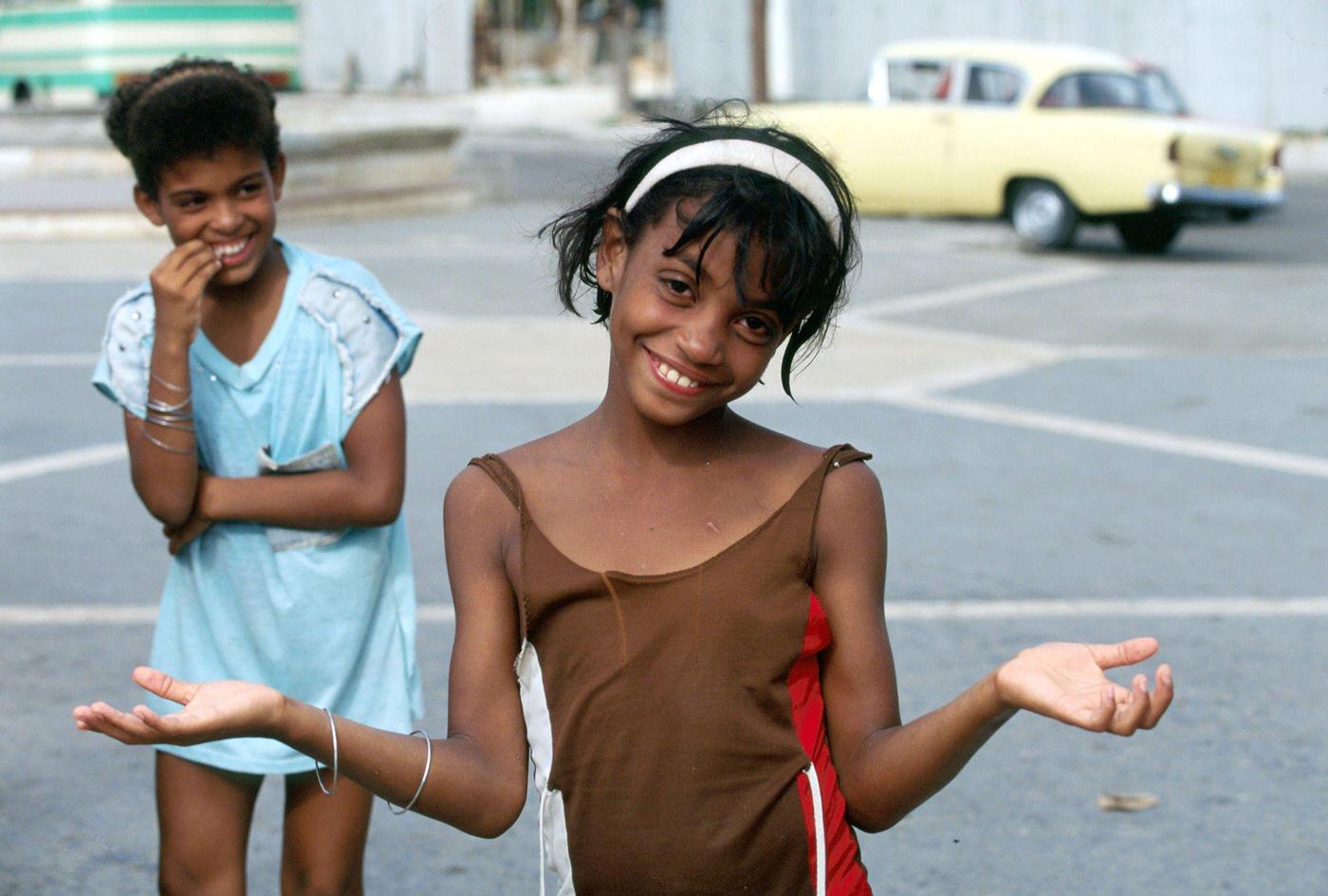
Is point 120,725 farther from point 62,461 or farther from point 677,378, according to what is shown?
point 62,461

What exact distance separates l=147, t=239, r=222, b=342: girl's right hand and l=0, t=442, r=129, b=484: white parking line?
4842 mm

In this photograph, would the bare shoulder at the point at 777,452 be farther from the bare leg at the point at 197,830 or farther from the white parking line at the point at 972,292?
the white parking line at the point at 972,292

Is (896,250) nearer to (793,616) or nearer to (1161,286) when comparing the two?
(1161,286)

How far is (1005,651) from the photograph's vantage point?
17.7 feet

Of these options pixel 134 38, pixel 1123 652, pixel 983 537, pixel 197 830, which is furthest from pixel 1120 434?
pixel 134 38

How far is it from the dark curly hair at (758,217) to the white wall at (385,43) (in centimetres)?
2341

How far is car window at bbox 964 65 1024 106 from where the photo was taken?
53.6 feet

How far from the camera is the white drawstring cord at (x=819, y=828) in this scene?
7.11 feet

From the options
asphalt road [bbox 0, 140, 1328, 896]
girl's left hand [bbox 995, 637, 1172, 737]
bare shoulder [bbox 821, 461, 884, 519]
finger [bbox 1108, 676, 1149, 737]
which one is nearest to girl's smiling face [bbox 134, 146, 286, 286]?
asphalt road [bbox 0, 140, 1328, 896]

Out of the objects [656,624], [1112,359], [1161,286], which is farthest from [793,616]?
[1161,286]

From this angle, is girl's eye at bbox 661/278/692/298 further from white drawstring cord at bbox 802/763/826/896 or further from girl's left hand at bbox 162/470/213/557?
girl's left hand at bbox 162/470/213/557

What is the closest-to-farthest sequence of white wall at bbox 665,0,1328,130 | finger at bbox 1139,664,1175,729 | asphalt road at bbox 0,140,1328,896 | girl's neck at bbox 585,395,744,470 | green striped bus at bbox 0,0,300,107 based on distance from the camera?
finger at bbox 1139,664,1175,729 → girl's neck at bbox 585,395,744,470 → asphalt road at bbox 0,140,1328,896 → green striped bus at bbox 0,0,300,107 → white wall at bbox 665,0,1328,130

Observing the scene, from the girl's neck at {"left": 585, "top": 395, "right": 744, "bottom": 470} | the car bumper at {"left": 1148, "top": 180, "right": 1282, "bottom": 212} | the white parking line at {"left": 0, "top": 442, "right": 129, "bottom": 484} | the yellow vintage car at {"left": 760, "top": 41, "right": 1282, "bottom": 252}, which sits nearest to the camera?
the girl's neck at {"left": 585, "top": 395, "right": 744, "bottom": 470}

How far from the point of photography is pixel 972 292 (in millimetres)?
13195
